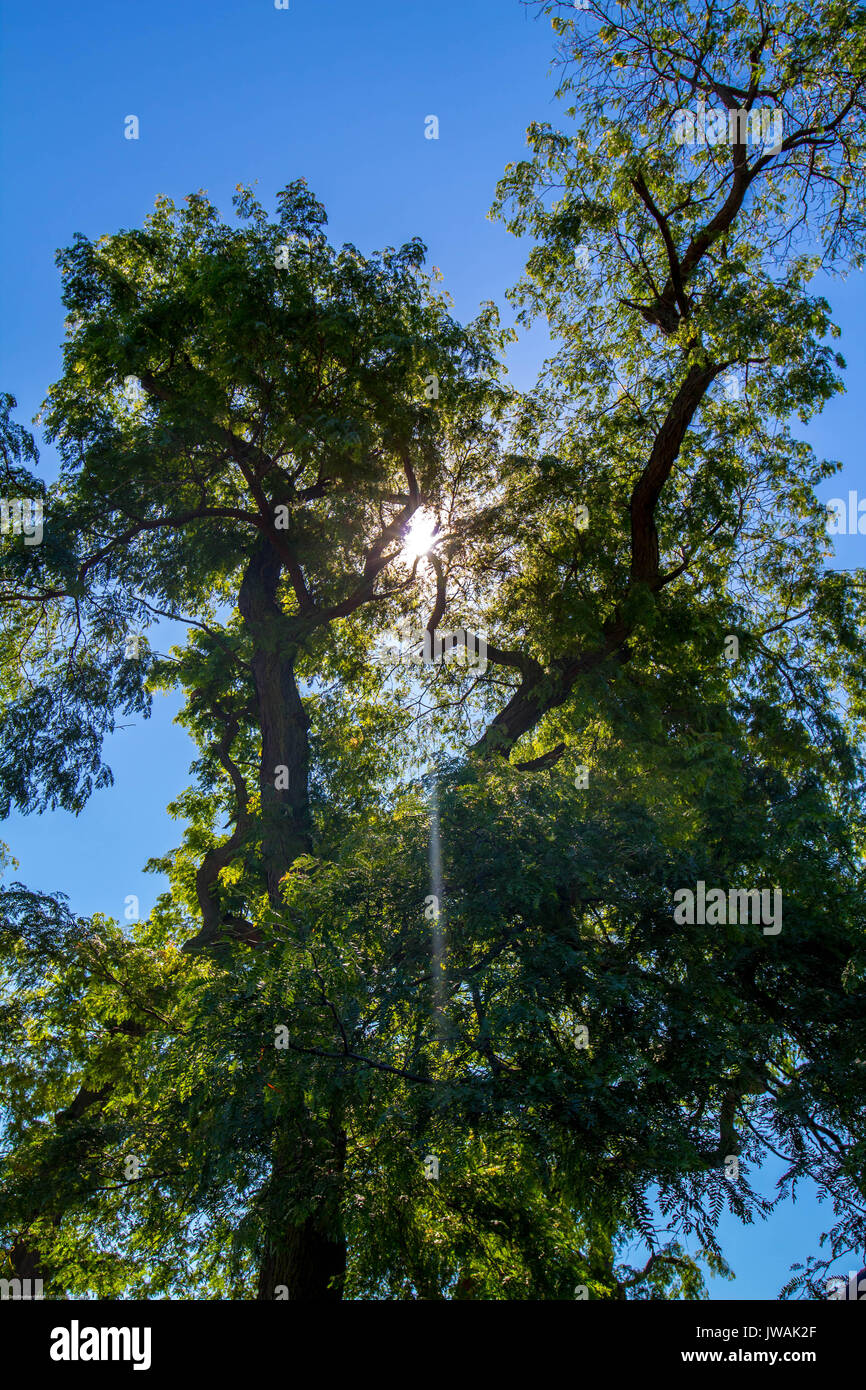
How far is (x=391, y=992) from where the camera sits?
21.0ft

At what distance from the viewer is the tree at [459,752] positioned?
239 inches

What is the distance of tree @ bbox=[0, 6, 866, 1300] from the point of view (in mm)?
6062

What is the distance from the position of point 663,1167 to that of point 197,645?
11.5 metres

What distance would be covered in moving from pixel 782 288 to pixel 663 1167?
33.4ft

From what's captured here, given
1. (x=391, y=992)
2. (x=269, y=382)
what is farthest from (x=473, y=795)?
(x=269, y=382)

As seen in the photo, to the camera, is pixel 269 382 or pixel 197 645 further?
pixel 197 645

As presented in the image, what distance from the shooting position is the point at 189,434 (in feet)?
40.1

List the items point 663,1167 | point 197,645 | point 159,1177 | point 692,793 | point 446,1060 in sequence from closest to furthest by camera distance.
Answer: point 663,1167 → point 446,1060 → point 159,1177 → point 692,793 → point 197,645

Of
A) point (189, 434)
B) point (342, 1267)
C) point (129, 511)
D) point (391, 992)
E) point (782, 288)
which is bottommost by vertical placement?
point (342, 1267)

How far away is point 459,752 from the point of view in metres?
13.0
